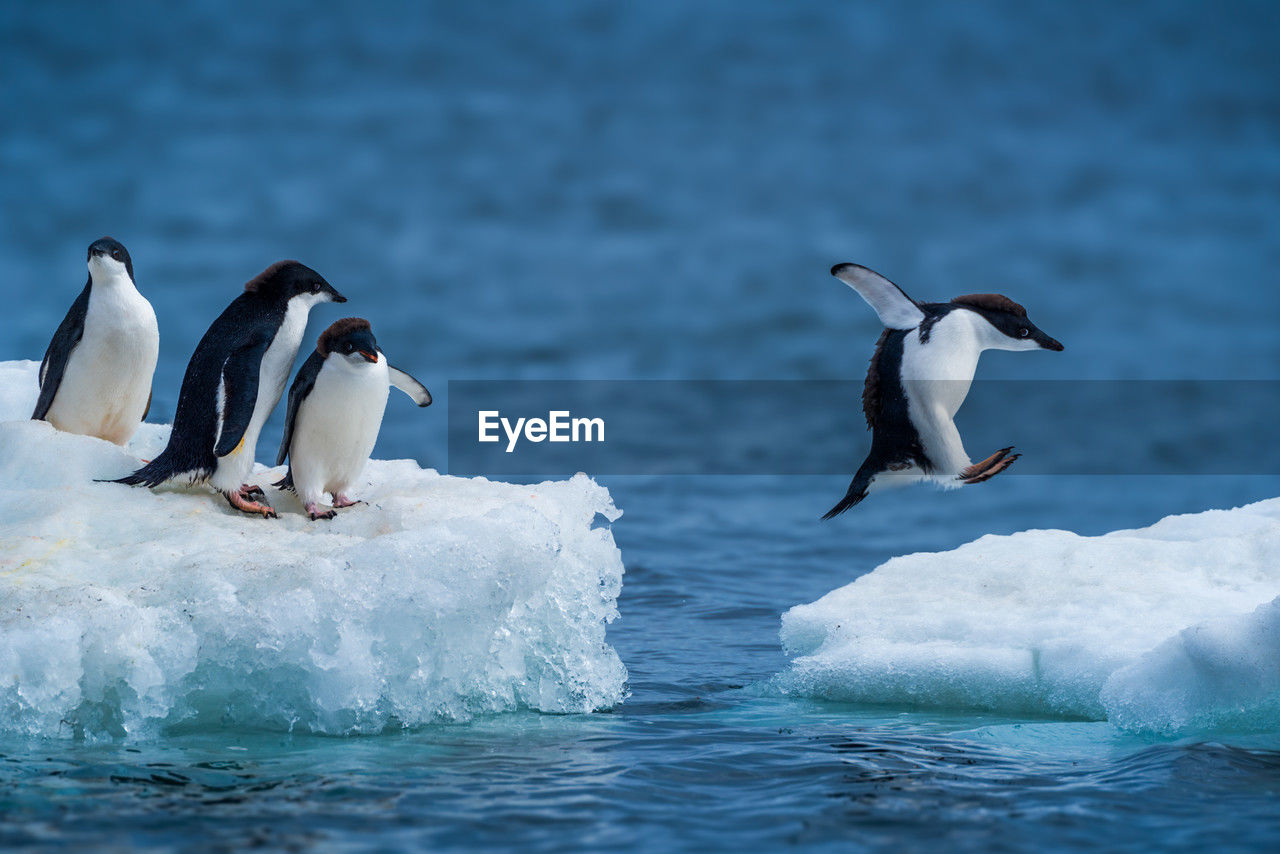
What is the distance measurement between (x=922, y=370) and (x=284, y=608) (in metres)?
2.36

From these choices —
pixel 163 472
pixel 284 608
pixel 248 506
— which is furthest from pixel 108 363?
pixel 284 608

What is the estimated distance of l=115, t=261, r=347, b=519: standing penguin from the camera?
4.79 meters

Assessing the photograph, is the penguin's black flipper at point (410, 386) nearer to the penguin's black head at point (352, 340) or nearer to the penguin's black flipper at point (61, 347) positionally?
the penguin's black head at point (352, 340)

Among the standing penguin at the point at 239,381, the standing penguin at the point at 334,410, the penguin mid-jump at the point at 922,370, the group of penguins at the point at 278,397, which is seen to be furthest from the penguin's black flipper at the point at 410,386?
the penguin mid-jump at the point at 922,370

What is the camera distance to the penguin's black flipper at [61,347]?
539cm

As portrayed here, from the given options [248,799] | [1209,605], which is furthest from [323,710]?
[1209,605]

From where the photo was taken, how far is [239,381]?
480 cm

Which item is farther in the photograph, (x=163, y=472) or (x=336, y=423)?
(x=163, y=472)

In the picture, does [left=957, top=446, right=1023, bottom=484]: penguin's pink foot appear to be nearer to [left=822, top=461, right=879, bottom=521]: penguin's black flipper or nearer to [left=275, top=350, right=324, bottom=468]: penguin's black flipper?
[left=822, top=461, right=879, bottom=521]: penguin's black flipper

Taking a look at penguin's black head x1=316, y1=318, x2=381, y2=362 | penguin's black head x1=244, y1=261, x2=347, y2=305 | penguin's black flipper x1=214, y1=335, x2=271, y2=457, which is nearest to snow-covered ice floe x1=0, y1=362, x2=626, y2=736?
penguin's black flipper x1=214, y1=335, x2=271, y2=457

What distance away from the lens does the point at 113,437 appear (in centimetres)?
570

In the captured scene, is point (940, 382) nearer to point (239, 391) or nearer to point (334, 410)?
point (334, 410)

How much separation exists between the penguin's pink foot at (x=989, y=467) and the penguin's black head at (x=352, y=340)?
87.8 inches

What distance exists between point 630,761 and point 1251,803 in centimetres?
179
